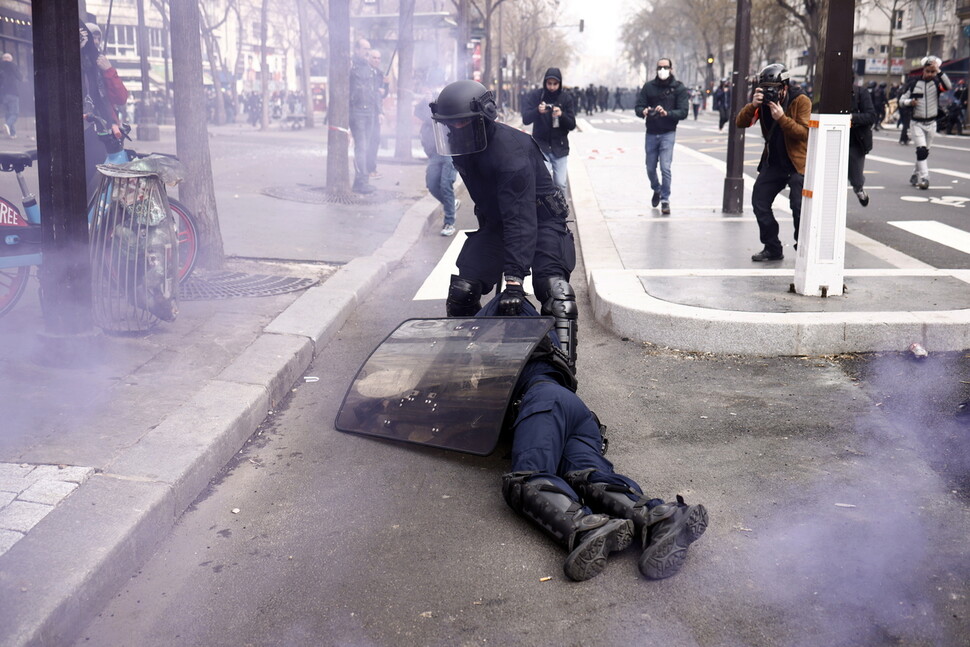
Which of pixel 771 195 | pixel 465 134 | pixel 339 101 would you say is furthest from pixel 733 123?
pixel 465 134

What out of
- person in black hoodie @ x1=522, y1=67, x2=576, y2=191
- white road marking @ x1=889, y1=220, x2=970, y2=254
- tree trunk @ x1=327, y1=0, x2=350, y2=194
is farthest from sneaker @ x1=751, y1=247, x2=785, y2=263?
tree trunk @ x1=327, y1=0, x2=350, y2=194

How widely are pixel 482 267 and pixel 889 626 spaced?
2.62 metres

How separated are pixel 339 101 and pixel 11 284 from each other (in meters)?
7.11

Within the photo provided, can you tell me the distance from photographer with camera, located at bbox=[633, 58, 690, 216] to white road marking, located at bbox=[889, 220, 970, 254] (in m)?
2.47

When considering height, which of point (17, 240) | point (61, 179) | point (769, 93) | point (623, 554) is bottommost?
point (623, 554)

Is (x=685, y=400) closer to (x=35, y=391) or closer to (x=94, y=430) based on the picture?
(x=94, y=430)

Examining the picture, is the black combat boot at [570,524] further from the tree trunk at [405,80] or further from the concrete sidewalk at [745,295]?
the tree trunk at [405,80]

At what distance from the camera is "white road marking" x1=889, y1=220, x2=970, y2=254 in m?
8.86

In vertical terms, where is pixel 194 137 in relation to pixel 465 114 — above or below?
below

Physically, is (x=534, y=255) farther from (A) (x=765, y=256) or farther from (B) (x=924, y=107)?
(B) (x=924, y=107)

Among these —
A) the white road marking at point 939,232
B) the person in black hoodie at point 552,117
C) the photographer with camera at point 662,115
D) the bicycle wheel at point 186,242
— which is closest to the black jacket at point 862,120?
the white road marking at point 939,232

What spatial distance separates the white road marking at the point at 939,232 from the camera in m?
8.86

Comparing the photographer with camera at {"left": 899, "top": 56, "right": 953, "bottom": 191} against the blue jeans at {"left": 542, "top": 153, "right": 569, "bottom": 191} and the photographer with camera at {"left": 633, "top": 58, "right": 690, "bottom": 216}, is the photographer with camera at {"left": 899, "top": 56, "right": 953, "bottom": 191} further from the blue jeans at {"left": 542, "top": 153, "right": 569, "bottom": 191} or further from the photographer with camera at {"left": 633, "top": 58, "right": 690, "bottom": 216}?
the blue jeans at {"left": 542, "top": 153, "right": 569, "bottom": 191}

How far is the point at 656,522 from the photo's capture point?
2.92 m
